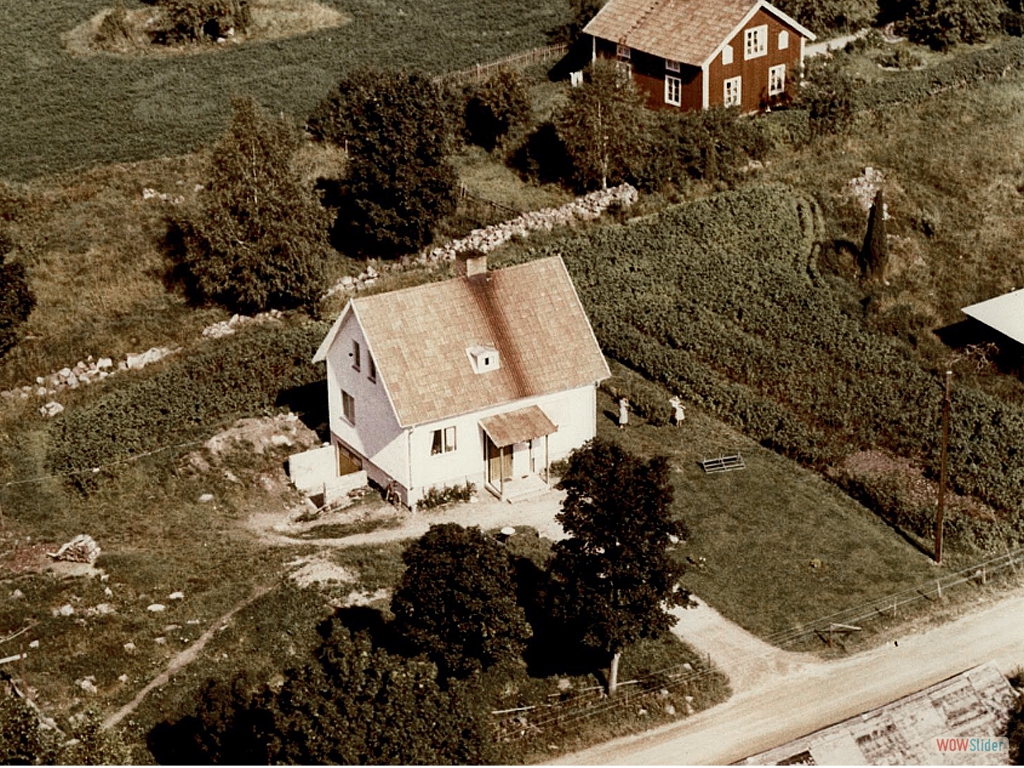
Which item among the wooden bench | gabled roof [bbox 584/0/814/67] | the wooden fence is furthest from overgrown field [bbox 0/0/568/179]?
the wooden bench

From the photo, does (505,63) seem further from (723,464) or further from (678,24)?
Result: (723,464)

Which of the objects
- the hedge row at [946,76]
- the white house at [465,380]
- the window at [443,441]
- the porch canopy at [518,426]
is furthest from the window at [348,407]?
the hedge row at [946,76]

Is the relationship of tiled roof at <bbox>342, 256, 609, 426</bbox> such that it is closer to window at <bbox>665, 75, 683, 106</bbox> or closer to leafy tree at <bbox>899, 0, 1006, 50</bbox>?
window at <bbox>665, 75, 683, 106</bbox>

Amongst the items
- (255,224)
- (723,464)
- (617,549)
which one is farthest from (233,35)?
(617,549)

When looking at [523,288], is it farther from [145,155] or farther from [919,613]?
[145,155]

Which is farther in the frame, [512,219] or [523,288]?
[512,219]

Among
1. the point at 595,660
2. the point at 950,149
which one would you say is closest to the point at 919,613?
the point at 595,660
